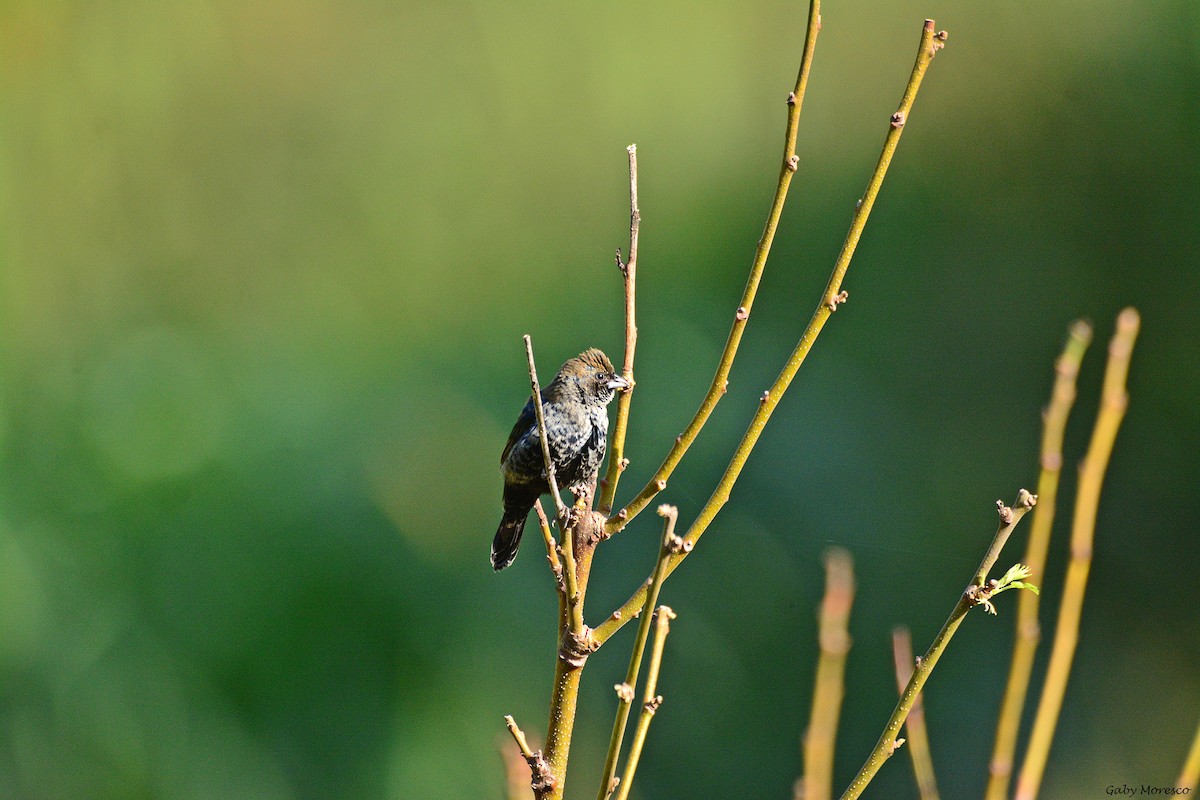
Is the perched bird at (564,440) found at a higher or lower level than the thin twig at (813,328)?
lower

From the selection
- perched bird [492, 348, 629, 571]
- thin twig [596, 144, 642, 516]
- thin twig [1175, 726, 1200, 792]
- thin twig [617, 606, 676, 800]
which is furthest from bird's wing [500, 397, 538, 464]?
thin twig [1175, 726, 1200, 792]

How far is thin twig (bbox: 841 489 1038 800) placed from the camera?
61cm

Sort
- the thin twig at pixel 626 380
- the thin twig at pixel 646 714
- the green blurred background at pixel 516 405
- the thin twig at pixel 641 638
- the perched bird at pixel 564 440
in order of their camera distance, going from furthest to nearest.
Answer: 1. the green blurred background at pixel 516 405
2. the perched bird at pixel 564 440
3. the thin twig at pixel 626 380
4. the thin twig at pixel 646 714
5. the thin twig at pixel 641 638

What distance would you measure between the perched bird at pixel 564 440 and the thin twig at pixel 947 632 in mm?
767

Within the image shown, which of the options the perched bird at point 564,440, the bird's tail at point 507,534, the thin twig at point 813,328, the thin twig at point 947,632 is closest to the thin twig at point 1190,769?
the thin twig at point 947,632

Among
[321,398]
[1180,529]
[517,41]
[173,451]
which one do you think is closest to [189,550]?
[173,451]

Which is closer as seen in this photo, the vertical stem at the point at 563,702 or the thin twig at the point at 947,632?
the thin twig at the point at 947,632

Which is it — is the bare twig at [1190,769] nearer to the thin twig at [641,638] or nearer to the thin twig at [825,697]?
the thin twig at [825,697]

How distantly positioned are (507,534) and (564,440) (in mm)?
187

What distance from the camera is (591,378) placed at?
148 cm

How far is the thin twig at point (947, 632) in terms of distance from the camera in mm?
611

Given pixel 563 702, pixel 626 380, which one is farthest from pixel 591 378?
pixel 563 702

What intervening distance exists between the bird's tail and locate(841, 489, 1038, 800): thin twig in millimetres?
872

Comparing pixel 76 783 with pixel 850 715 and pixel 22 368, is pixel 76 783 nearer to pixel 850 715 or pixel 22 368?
pixel 22 368
